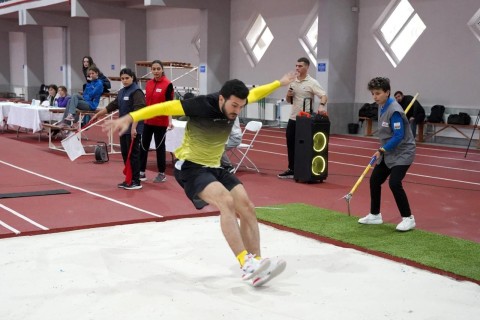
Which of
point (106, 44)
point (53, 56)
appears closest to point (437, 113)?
point (106, 44)

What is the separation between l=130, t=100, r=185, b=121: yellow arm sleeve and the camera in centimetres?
459

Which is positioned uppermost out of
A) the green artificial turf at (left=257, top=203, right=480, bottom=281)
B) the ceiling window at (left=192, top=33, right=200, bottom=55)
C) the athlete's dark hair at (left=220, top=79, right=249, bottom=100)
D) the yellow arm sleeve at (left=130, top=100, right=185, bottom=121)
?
the ceiling window at (left=192, top=33, right=200, bottom=55)

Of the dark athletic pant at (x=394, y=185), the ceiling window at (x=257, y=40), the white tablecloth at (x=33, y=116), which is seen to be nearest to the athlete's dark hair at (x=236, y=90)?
the dark athletic pant at (x=394, y=185)

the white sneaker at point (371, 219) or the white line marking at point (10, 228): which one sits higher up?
the white sneaker at point (371, 219)

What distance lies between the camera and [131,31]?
A: 1031 inches

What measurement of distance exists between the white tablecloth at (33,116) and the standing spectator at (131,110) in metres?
5.86

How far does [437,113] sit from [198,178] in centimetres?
1198

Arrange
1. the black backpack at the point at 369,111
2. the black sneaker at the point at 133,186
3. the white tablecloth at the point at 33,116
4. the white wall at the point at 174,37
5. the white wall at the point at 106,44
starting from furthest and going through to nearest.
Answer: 1. the white wall at the point at 106,44
2. the white wall at the point at 174,37
3. the black backpack at the point at 369,111
4. the white tablecloth at the point at 33,116
5. the black sneaker at the point at 133,186

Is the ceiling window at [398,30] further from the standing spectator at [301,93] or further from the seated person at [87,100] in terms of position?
the seated person at [87,100]

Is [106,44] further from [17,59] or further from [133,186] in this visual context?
[133,186]

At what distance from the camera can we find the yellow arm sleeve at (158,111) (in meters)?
4.59

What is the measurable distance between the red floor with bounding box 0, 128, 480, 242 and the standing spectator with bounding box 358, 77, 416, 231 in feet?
2.44

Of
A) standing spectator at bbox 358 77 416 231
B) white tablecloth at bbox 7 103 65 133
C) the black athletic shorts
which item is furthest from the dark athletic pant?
white tablecloth at bbox 7 103 65 133

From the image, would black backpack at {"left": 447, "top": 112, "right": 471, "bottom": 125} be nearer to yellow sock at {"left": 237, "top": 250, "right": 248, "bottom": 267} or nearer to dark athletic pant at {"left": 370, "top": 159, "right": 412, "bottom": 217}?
dark athletic pant at {"left": 370, "top": 159, "right": 412, "bottom": 217}
